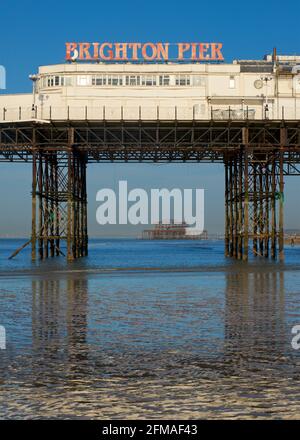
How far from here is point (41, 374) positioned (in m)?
11.8

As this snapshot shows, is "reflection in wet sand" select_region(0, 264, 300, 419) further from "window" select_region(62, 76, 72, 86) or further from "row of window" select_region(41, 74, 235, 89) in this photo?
"window" select_region(62, 76, 72, 86)

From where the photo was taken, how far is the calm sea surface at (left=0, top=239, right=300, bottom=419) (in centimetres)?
984

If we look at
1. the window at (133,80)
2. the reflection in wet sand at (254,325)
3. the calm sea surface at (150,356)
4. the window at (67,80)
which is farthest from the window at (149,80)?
the calm sea surface at (150,356)

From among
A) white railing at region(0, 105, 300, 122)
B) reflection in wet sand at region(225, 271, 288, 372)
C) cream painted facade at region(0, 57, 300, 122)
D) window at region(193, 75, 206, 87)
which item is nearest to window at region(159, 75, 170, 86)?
cream painted facade at region(0, 57, 300, 122)

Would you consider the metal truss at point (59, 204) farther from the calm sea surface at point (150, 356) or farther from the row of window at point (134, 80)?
the calm sea surface at point (150, 356)

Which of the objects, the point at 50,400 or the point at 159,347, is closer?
the point at 50,400

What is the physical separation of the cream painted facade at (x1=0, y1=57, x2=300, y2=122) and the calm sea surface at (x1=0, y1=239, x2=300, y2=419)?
97.5 ft

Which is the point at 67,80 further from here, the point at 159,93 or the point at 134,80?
the point at 159,93

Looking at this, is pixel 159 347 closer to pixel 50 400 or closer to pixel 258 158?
pixel 50 400

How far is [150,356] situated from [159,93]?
4364 centimetres

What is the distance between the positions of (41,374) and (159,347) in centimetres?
344
